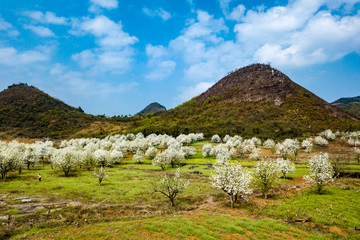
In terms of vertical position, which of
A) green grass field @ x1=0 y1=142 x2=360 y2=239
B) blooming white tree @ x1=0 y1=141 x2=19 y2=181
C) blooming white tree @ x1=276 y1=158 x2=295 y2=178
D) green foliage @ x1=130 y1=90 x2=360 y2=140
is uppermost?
green foliage @ x1=130 y1=90 x2=360 y2=140

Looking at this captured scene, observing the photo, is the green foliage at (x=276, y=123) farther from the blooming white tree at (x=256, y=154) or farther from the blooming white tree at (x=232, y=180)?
the blooming white tree at (x=232, y=180)

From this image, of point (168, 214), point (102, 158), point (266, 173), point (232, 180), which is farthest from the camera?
point (102, 158)

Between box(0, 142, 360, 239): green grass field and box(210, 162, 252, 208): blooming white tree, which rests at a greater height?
box(210, 162, 252, 208): blooming white tree

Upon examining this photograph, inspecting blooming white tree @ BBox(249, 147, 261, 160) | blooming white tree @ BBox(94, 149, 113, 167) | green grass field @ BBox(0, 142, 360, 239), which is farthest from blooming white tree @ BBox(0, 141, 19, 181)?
blooming white tree @ BBox(249, 147, 261, 160)

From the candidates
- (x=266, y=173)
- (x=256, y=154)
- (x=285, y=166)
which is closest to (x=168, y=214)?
(x=266, y=173)

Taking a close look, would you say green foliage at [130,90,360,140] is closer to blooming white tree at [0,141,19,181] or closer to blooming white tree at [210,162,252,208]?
blooming white tree at [210,162,252,208]

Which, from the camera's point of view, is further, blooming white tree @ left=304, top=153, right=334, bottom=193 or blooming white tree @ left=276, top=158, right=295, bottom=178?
blooming white tree @ left=276, top=158, right=295, bottom=178

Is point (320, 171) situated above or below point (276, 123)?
below

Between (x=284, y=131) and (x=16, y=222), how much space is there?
16159 cm

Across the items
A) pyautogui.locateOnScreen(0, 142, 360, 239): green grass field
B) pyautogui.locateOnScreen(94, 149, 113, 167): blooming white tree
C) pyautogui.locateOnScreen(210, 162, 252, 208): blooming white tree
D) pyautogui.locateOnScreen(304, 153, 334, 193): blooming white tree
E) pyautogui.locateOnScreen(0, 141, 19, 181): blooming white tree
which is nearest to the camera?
pyautogui.locateOnScreen(0, 142, 360, 239): green grass field

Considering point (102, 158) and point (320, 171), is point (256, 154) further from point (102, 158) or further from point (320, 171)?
point (102, 158)

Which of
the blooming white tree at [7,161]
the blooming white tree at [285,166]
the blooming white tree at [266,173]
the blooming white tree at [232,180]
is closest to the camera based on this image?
the blooming white tree at [232,180]

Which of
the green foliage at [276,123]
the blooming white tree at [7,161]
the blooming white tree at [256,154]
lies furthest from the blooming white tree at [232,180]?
the green foliage at [276,123]

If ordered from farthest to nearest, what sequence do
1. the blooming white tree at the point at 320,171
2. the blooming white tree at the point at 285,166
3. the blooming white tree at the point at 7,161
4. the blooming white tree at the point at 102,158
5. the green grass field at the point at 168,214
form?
the blooming white tree at the point at 102,158, the blooming white tree at the point at 285,166, the blooming white tree at the point at 7,161, the blooming white tree at the point at 320,171, the green grass field at the point at 168,214
